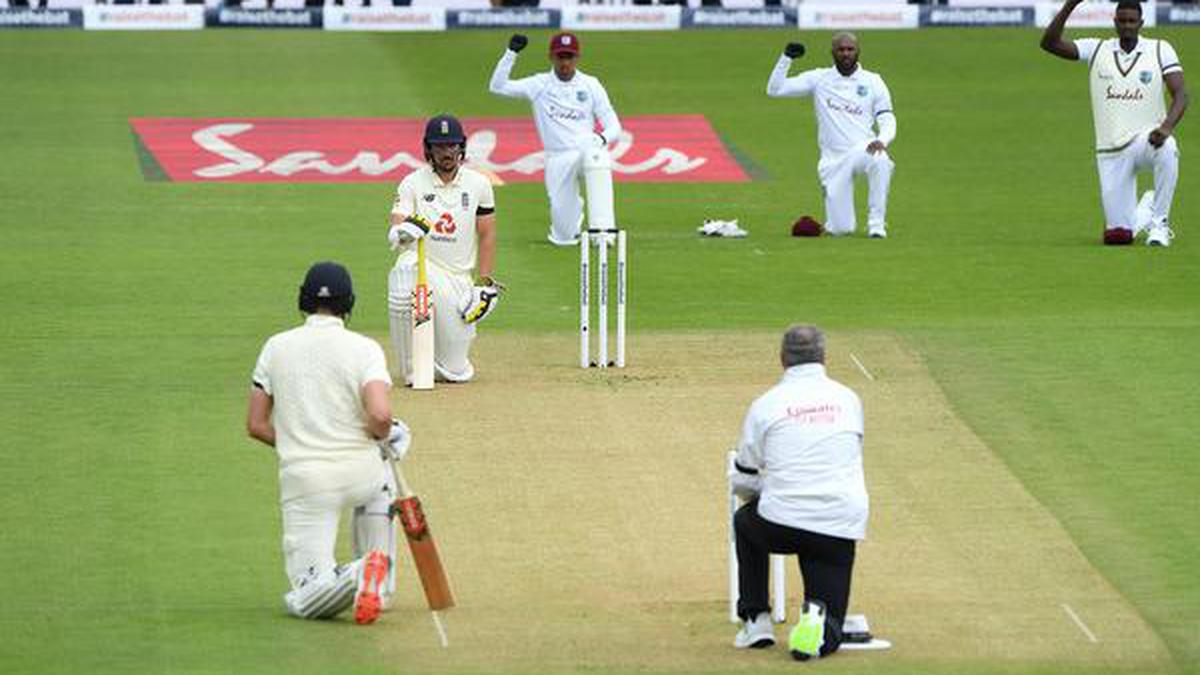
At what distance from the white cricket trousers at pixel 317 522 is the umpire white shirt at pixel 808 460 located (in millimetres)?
1690

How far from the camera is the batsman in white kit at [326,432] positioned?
12133mm

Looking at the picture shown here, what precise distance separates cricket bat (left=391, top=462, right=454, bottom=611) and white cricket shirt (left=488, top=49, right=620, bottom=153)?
11.4 m

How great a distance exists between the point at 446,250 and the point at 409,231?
81cm

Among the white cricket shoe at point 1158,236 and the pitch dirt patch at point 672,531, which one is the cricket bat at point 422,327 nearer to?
the pitch dirt patch at point 672,531

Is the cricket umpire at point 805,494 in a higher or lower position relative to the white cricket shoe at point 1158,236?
higher

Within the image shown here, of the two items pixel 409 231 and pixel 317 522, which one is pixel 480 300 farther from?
pixel 317 522

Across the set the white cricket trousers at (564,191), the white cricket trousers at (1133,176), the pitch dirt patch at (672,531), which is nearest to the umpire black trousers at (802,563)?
the pitch dirt patch at (672,531)

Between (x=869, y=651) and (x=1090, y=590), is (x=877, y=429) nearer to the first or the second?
(x=1090, y=590)

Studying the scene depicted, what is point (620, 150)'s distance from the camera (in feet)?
96.4

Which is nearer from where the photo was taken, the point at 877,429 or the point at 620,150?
the point at 877,429

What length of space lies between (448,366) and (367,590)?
5.72 metres

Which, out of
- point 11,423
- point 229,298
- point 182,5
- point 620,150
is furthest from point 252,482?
point 182,5

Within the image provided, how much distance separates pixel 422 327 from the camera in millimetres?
17297

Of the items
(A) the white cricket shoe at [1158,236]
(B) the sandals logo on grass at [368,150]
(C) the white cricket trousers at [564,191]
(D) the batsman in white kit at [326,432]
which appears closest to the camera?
(D) the batsman in white kit at [326,432]
